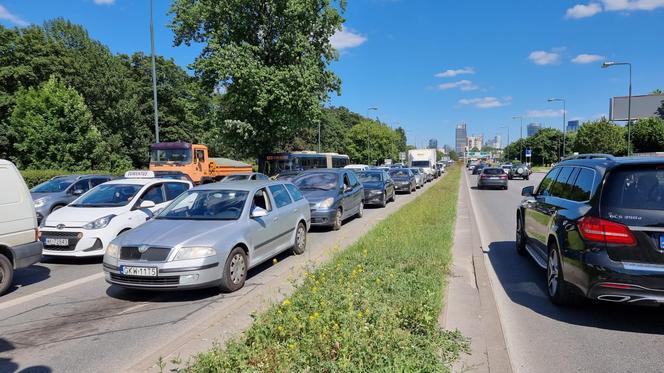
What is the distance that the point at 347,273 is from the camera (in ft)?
20.0

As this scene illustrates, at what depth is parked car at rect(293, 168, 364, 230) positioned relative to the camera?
12.0 metres

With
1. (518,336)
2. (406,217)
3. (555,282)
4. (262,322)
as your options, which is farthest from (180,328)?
(406,217)

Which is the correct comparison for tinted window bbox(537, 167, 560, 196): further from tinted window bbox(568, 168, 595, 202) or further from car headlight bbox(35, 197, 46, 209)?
car headlight bbox(35, 197, 46, 209)

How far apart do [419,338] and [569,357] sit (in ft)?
4.45

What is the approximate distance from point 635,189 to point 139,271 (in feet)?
18.6

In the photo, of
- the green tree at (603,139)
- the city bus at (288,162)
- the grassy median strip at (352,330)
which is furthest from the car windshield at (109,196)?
the green tree at (603,139)

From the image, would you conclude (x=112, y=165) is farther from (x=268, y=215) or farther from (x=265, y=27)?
(x=268, y=215)

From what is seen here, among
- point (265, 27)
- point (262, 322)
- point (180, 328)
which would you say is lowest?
point (180, 328)

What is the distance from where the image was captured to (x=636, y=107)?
294 feet

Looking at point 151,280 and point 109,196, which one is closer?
point 151,280

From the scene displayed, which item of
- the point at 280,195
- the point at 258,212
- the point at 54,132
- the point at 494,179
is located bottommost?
the point at 494,179

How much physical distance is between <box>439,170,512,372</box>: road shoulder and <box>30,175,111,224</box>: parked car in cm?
1128

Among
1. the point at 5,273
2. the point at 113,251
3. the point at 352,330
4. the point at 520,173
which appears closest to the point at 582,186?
the point at 352,330

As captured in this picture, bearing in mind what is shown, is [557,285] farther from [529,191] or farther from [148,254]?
[148,254]
